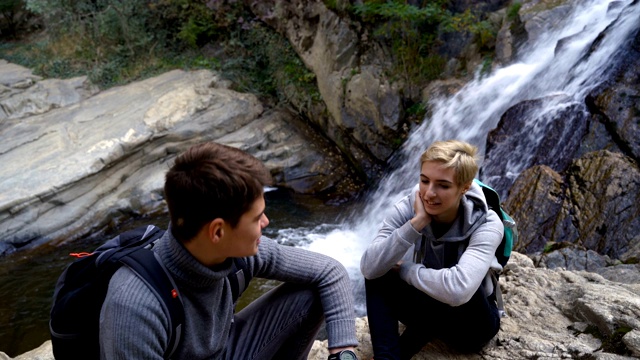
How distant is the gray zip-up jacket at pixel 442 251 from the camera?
7.34 feet

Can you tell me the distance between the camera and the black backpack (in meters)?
1.57

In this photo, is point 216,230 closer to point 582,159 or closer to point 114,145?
point 582,159

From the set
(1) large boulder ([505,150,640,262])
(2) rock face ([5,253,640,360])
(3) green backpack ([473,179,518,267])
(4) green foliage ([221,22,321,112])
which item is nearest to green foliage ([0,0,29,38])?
(4) green foliage ([221,22,321,112])

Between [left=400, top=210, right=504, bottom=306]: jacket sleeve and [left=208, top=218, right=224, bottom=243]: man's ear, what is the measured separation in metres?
1.06

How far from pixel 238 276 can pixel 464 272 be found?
988 millimetres

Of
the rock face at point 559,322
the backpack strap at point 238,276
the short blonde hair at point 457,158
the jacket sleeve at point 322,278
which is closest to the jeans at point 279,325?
the jacket sleeve at point 322,278

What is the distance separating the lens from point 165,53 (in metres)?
10.1

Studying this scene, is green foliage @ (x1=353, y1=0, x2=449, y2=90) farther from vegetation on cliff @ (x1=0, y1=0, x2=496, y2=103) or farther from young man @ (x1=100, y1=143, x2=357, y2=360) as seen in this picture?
young man @ (x1=100, y1=143, x2=357, y2=360)

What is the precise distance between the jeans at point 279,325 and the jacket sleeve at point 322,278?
69mm

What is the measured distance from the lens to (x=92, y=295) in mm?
1567

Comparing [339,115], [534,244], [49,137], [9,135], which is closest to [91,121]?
[49,137]

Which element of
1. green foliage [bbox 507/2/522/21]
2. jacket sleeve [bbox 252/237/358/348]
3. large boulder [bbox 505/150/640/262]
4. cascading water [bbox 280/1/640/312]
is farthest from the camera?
green foliage [bbox 507/2/522/21]

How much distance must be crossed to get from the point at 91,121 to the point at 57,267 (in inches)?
108

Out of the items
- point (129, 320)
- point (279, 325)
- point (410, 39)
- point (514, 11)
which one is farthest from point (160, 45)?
point (129, 320)
